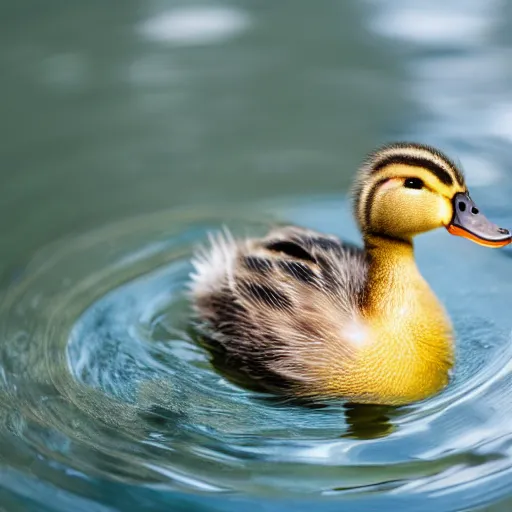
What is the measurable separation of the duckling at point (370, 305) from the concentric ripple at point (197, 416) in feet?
0.22

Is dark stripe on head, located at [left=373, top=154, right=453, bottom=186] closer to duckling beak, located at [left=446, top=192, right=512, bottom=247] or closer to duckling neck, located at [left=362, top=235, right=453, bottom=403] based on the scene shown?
duckling beak, located at [left=446, top=192, right=512, bottom=247]

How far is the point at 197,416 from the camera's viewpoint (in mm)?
2758

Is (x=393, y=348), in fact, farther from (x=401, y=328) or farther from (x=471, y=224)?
(x=471, y=224)

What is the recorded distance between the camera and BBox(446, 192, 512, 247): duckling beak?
279 cm

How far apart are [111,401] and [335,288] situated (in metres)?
0.68

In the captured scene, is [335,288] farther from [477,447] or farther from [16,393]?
[16,393]

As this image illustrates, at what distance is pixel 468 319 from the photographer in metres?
3.18

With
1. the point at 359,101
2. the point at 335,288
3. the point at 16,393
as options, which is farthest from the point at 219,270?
the point at 359,101

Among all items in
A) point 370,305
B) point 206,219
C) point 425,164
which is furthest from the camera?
point 206,219

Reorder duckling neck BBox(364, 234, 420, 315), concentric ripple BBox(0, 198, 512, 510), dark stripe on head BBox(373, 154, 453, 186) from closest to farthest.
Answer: concentric ripple BBox(0, 198, 512, 510)
dark stripe on head BBox(373, 154, 453, 186)
duckling neck BBox(364, 234, 420, 315)

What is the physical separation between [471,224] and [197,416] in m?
0.88

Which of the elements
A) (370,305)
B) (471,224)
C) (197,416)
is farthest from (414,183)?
(197,416)

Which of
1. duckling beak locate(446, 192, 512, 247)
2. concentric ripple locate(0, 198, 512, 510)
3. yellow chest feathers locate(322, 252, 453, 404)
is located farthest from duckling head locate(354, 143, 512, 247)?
concentric ripple locate(0, 198, 512, 510)

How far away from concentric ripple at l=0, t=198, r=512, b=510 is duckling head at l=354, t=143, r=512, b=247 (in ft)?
1.33
